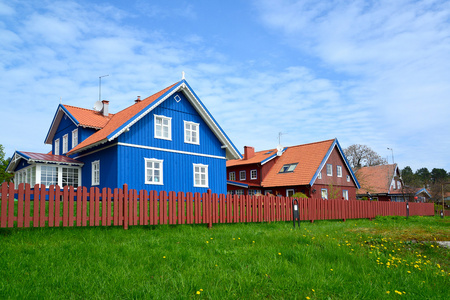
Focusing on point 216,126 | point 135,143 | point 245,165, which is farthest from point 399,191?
point 135,143

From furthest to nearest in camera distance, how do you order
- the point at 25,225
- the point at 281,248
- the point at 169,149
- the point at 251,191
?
1. the point at 251,191
2. the point at 169,149
3. the point at 25,225
4. the point at 281,248

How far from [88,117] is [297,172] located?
19.1 m

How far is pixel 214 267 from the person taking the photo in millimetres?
6711

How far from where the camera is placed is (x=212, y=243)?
8.66 meters

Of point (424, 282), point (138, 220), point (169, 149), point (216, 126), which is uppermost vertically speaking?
point (216, 126)

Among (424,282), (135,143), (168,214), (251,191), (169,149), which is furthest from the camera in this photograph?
(251,191)

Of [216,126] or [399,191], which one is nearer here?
[216,126]

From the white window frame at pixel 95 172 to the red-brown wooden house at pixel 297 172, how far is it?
612 inches

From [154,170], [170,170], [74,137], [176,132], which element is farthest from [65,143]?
[170,170]

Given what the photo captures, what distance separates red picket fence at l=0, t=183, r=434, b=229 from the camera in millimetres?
9367

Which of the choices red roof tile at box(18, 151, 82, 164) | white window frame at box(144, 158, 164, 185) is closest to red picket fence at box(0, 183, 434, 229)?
white window frame at box(144, 158, 164, 185)

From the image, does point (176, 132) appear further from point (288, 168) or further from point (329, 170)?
point (329, 170)

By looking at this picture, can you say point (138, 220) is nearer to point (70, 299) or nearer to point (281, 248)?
point (281, 248)

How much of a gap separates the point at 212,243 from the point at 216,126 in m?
16.1
